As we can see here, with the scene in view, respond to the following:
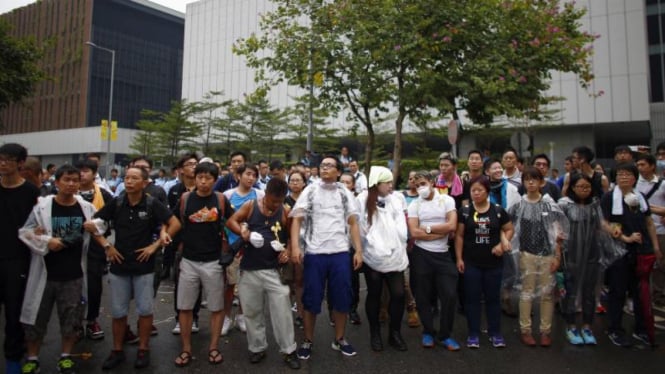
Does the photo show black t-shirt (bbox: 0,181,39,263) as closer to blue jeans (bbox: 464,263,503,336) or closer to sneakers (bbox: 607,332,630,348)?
blue jeans (bbox: 464,263,503,336)

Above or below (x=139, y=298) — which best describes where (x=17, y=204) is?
above

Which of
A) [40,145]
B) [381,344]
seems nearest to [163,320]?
[381,344]

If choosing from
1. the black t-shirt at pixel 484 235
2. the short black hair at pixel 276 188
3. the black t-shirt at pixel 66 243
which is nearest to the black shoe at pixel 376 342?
the black t-shirt at pixel 484 235

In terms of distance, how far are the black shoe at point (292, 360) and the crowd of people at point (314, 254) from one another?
16 millimetres

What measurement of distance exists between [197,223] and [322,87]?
359 inches

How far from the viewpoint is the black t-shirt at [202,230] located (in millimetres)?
4293

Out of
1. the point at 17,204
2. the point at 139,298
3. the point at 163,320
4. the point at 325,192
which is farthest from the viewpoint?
the point at 163,320

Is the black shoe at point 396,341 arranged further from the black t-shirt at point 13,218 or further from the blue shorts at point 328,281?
the black t-shirt at point 13,218

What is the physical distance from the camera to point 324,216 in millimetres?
4473

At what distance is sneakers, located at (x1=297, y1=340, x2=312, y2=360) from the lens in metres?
4.38

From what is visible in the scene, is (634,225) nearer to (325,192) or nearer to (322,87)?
(325,192)

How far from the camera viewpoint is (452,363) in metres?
4.32

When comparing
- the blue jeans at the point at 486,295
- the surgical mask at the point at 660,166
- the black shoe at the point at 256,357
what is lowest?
the black shoe at the point at 256,357

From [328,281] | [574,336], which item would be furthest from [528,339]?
[328,281]
